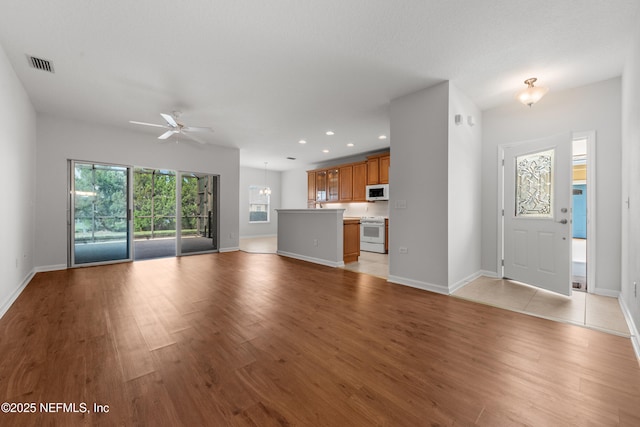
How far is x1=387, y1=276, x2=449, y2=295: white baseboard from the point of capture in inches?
134

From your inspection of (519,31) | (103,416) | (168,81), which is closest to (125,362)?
(103,416)

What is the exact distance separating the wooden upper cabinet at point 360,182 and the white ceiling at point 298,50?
10.4 ft

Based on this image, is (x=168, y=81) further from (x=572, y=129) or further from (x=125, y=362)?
(x=572, y=129)

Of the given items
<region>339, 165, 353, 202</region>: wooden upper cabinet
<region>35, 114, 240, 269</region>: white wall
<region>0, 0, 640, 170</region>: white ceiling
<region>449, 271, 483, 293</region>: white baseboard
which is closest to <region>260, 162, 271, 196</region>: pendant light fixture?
<region>339, 165, 353, 202</region>: wooden upper cabinet

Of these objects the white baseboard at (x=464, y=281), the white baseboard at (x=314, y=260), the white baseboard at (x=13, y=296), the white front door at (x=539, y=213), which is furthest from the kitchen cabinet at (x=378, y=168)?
the white baseboard at (x=13, y=296)

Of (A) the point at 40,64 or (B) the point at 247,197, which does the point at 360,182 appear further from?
(A) the point at 40,64

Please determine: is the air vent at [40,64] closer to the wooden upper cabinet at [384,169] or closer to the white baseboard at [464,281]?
the white baseboard at [464,281]

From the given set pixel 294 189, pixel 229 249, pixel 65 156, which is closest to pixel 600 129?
pixel 229 249

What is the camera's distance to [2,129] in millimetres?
2770

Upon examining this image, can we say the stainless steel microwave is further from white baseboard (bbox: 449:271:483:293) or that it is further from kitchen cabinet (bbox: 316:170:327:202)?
white baseboard (bbox: 449:271:483:293)

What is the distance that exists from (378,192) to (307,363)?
5.52 meters

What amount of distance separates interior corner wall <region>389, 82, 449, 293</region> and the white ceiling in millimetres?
293

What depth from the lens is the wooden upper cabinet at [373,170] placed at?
6953 mm

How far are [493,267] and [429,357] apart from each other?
306cm
